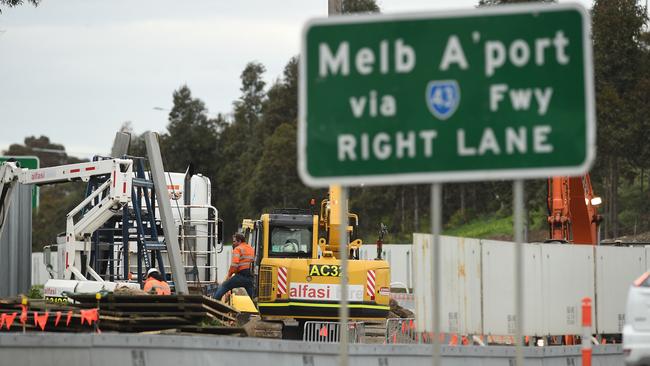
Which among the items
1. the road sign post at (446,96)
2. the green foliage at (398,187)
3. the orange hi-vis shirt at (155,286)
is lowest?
the orange hi-vis shirt at (155,286)

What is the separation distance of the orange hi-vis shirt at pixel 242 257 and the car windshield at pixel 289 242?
487 millimetres

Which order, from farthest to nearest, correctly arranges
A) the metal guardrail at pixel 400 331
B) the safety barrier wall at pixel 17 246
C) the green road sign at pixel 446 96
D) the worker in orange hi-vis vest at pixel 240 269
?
the safety barrier wall at pixel 17 246 → the worker in orange hi-vis vest at pixel 240 269 → the metal guardrail at pixel 400 331 → the green road sign at pixel 446 96

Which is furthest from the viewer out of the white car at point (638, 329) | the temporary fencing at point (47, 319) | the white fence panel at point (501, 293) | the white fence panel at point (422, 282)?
the white fence panel at point (501, 293)

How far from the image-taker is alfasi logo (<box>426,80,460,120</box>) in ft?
27.7

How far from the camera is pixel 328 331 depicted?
24.5 meters

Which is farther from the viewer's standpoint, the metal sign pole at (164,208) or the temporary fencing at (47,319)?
the metal sign pole at (164,208)

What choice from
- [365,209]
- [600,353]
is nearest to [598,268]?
[600,353]

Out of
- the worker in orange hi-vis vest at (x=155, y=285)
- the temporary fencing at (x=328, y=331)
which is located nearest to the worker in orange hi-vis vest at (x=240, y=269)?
the temporary fencing at (x=328, y=331)

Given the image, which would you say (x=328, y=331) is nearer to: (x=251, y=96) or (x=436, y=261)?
(x=436, y=261)

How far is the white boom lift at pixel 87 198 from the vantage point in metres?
24.2

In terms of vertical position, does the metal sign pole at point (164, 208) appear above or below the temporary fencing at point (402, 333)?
above

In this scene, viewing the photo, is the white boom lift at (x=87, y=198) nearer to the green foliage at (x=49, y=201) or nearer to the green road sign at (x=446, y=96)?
the green road sign at (x=446, y=96)

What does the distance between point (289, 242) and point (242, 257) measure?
104cm

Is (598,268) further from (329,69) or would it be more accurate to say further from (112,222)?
(329,69)
